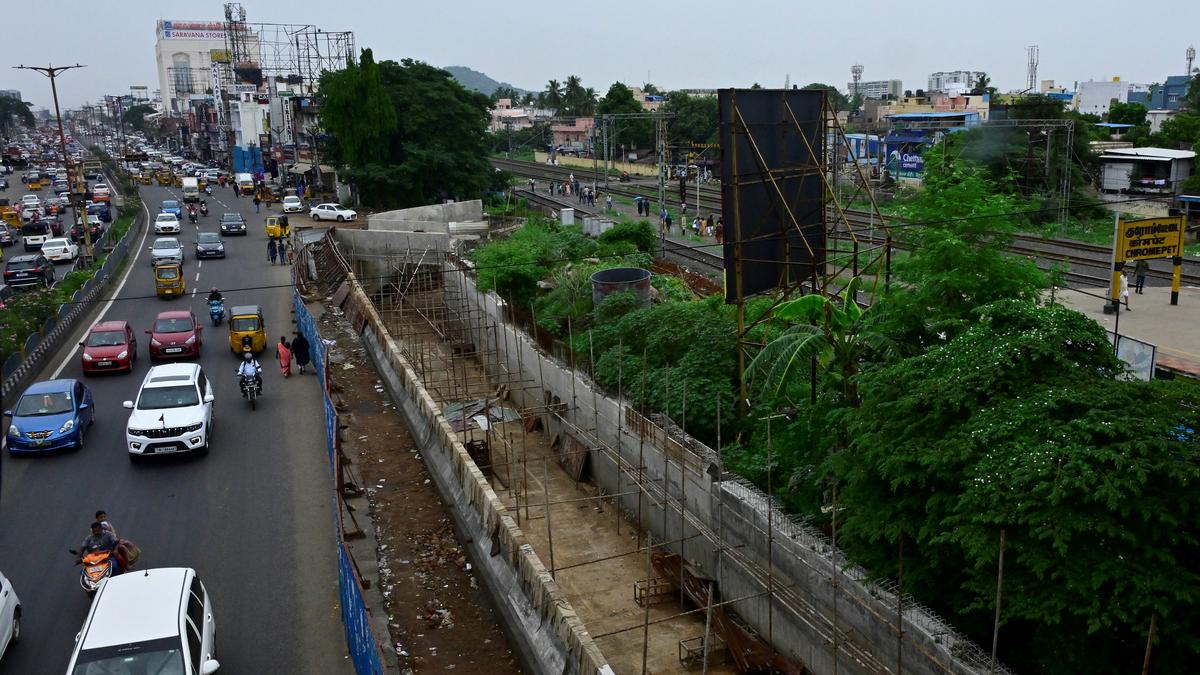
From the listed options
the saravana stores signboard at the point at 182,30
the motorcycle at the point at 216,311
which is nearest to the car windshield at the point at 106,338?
the motorcycle at the point at 216,311

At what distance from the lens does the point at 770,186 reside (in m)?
16.4

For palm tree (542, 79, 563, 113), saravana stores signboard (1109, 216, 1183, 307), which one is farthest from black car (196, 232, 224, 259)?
palm tree (542, 79, 563, 113)

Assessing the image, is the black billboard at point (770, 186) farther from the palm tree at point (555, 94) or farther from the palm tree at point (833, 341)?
the palm tree at point (555, 94)

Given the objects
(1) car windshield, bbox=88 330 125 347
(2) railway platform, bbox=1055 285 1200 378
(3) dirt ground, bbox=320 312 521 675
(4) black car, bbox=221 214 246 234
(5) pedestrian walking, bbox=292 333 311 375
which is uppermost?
(4) black car, bbox=221 214 246 234

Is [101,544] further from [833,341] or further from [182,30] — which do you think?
[182,30]

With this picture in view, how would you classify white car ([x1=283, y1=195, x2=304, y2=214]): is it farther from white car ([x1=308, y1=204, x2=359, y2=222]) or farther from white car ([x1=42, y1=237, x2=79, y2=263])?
white car ([x1=42, y1=237, x2=79, y2=263])

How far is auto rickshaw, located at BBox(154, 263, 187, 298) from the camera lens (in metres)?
31.7

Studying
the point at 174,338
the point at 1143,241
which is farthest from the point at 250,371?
the point at 1143,241

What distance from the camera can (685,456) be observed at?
1370 cm

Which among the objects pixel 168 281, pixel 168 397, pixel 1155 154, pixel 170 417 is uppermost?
pixel 1155 154

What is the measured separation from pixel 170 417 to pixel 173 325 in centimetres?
792

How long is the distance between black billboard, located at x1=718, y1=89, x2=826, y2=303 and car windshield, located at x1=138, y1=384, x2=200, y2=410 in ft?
33.3

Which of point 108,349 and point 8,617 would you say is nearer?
point 8,617

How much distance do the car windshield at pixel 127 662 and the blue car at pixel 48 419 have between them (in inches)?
380
